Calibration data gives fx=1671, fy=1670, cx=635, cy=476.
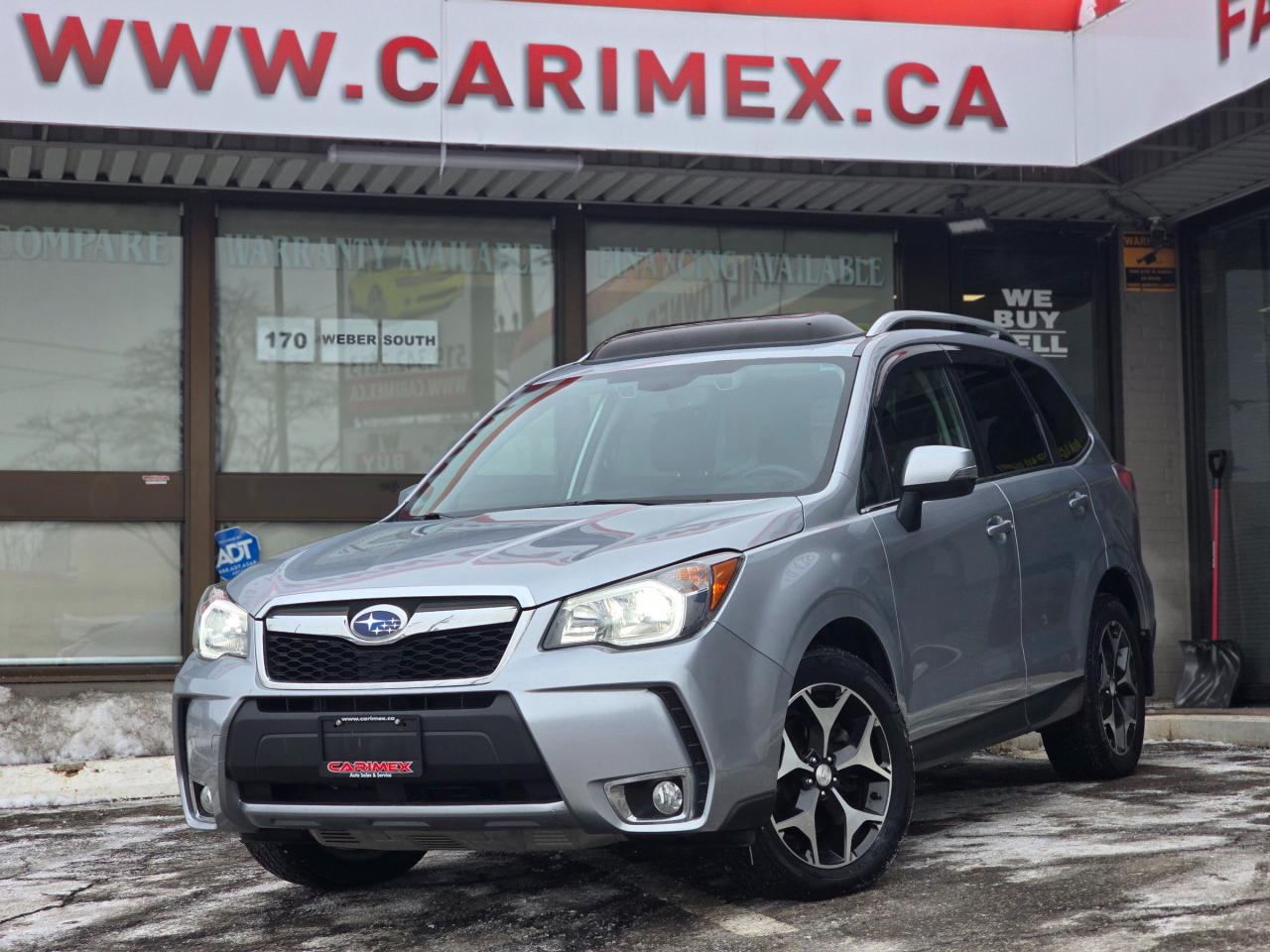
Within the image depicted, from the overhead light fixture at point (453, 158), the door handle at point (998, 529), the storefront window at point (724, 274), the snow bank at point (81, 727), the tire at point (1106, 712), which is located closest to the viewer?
the door handle at point (998, 529)

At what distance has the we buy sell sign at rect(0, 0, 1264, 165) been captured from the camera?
30.3 feet

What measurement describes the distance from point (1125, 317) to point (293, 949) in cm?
962

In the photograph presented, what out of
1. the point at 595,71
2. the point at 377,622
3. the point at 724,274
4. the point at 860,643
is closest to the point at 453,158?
the point at 595,71

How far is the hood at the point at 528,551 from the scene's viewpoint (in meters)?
4.48

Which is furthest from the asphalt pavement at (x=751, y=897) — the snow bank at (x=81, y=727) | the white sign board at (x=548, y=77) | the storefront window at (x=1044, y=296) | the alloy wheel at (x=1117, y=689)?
the storefront window at (x=1044, y=296)

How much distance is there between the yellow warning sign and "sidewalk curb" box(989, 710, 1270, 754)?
13.8ft

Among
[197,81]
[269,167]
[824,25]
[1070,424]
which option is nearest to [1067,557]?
[1070,424]

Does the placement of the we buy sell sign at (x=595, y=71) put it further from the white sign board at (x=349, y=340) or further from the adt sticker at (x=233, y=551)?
the adt sticker at (x=233, y=551)

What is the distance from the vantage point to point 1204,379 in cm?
1253

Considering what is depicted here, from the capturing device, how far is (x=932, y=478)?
527cm

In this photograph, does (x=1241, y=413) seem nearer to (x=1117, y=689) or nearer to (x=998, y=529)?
(x=1117, y=689)

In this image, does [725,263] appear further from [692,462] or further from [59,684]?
[692,462]

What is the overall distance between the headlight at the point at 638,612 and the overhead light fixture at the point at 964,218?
25.8 feet

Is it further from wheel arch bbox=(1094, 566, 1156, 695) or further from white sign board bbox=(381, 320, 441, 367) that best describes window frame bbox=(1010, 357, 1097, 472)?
white sign board bbox=(381, 320, 441, 367)
